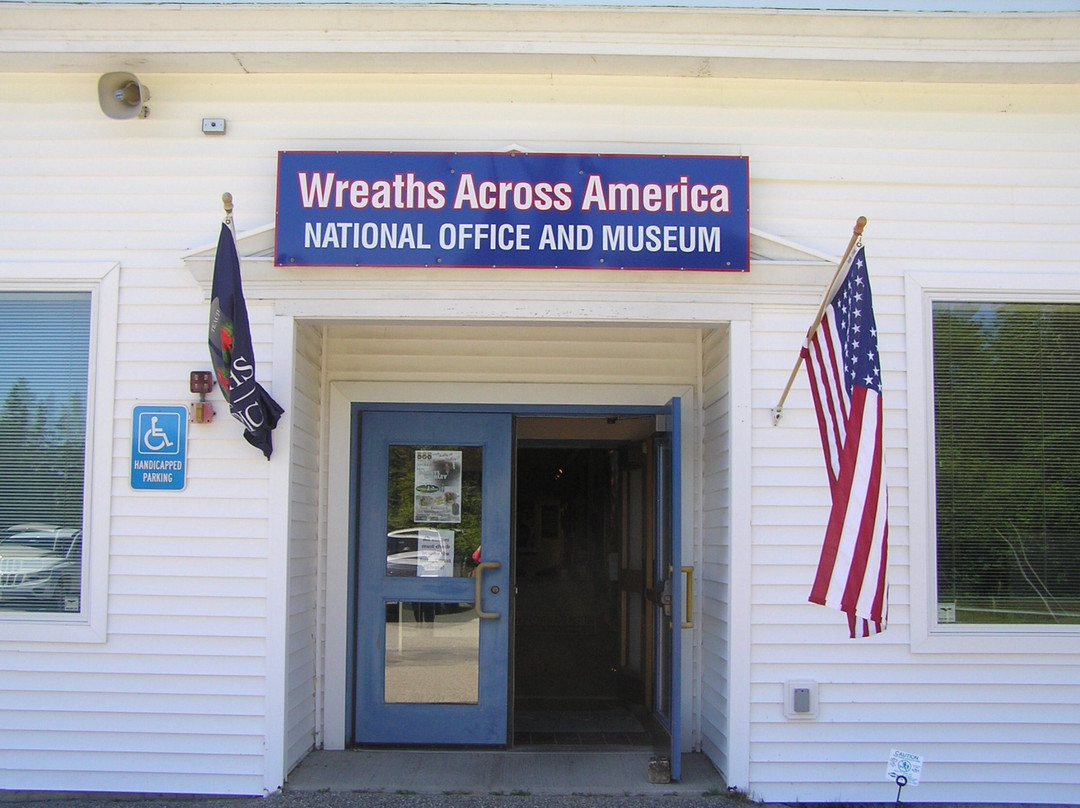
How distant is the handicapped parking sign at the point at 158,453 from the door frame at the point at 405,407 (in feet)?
3.73

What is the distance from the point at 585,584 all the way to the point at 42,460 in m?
9.38

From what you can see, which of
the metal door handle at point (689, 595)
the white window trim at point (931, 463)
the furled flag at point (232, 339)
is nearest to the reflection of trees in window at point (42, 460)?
the furled flag at point (232, 339)

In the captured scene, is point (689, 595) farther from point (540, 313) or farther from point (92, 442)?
point (92, 442)

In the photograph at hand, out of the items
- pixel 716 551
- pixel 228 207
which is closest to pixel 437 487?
pixel 716 551

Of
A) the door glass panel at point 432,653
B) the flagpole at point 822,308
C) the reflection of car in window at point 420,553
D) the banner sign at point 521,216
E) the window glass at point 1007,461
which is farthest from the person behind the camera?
the reflection of car in window at point 420,553

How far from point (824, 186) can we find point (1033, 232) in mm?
1218

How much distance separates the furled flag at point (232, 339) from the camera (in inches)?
187

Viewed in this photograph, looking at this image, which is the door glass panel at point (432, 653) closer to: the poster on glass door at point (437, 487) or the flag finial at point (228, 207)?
the poster on glass door at point (437, 487)

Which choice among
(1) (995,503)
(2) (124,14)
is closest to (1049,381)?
(1) (995,503)

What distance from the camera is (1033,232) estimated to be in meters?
5.38

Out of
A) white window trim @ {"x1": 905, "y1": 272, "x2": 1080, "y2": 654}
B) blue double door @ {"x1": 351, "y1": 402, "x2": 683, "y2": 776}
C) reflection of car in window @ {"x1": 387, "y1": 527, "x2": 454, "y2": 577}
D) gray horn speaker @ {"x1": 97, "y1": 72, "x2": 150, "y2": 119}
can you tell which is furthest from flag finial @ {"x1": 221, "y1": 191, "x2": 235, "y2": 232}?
white window trim @ {"x1": 905, "y1": 272, "x2": 1080, "y2": 654}

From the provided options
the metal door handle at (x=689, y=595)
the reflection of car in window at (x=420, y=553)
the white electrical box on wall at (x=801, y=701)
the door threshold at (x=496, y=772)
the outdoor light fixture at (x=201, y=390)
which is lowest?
the door threshold at (x=496, y=772)

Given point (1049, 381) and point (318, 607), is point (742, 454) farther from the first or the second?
point (318, 607)

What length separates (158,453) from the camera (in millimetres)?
5215
